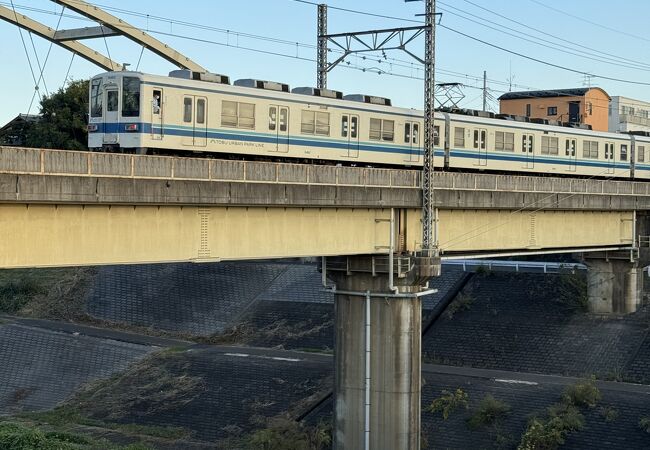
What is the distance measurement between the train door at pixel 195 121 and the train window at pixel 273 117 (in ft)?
9.44

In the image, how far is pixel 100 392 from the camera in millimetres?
44125

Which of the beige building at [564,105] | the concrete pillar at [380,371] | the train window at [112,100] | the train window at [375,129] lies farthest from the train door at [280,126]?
the beige building at [564,105]

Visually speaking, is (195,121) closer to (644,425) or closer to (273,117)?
(273,117)

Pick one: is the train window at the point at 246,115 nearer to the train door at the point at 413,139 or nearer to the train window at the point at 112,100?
the train window at the point at 112,100

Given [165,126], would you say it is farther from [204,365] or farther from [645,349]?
[645,349]

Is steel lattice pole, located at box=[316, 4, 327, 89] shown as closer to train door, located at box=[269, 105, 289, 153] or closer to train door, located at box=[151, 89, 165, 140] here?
train door, located at box=[269, 105, 289, 153]

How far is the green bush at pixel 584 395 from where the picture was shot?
3500 centimetres

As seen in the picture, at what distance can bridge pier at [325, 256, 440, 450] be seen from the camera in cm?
3150

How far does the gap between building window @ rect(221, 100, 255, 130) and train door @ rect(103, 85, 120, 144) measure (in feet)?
11.6

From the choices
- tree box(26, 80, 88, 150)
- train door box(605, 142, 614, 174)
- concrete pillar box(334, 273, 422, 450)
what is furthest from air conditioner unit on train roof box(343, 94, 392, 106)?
tree box(26, 80, 88, 150)

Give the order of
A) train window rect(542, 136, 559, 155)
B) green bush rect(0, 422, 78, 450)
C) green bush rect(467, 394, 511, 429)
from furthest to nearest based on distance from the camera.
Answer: train window rect(542, 136, 559, 155) < green bush rect(467, 394, 511, 429) < green bush rect(0, 422, 78, 450)

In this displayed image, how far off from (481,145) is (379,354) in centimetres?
1330

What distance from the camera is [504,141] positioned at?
4234 centimetres

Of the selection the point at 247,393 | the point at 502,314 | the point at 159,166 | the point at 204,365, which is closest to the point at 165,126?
the point at 159,166
